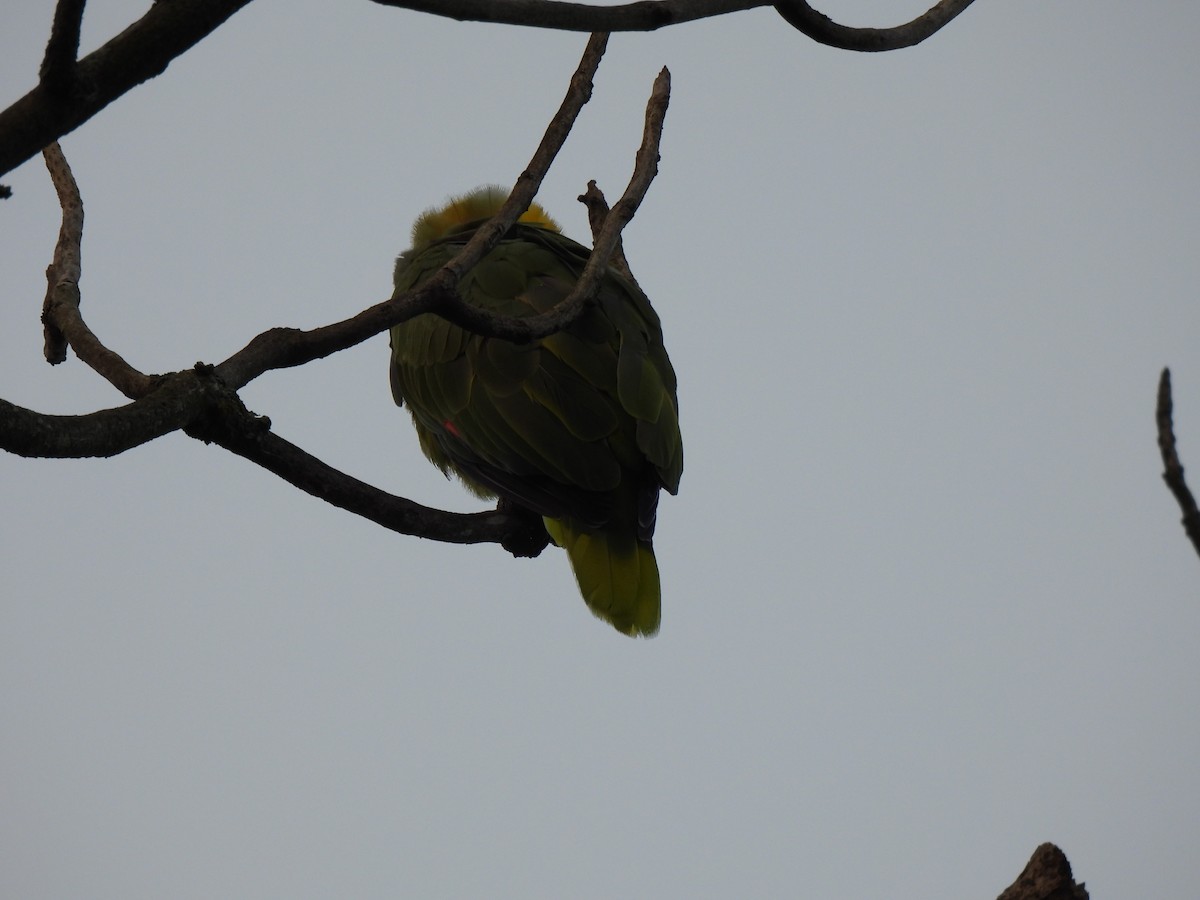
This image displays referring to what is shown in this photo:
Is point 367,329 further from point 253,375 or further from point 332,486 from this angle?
point 332,486

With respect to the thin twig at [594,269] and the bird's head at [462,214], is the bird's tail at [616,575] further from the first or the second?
the bird's head at [462,214]

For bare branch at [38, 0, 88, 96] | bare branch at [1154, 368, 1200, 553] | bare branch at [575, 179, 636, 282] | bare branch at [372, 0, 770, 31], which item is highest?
bare branch at [575, 179, 636, 282]


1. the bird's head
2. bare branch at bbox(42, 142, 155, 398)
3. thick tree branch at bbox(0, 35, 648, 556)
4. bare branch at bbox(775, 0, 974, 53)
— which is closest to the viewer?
thick tree branch at bbox(0, 35, 648, 556)

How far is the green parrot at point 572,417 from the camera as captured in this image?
300 centimetres

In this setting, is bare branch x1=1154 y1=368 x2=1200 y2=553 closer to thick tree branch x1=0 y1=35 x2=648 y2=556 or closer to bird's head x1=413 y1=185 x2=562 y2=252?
thick tree branch x1=0 y1=35 x2=648 y2=556

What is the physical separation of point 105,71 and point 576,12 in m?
0.66

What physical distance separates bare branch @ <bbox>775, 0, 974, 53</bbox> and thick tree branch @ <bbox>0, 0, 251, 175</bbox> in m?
1.20

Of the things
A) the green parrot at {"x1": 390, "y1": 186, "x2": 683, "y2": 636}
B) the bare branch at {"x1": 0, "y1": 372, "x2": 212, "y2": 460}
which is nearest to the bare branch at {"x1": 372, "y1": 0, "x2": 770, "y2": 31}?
the bare branch at {"x1": 0, "y1": 372, "x2": 212, "y2": 460}

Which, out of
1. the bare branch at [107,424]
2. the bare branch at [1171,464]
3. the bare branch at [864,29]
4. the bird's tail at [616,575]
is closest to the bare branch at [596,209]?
the bird's tail at [616,575]

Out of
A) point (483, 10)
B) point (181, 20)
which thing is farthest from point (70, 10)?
point (483, 10)

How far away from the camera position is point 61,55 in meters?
1.17

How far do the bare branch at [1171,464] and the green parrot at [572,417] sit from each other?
6.99 ft

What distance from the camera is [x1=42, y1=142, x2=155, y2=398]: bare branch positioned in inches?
74.2

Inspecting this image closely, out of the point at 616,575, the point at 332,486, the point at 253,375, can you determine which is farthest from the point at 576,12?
the point at 616,575
